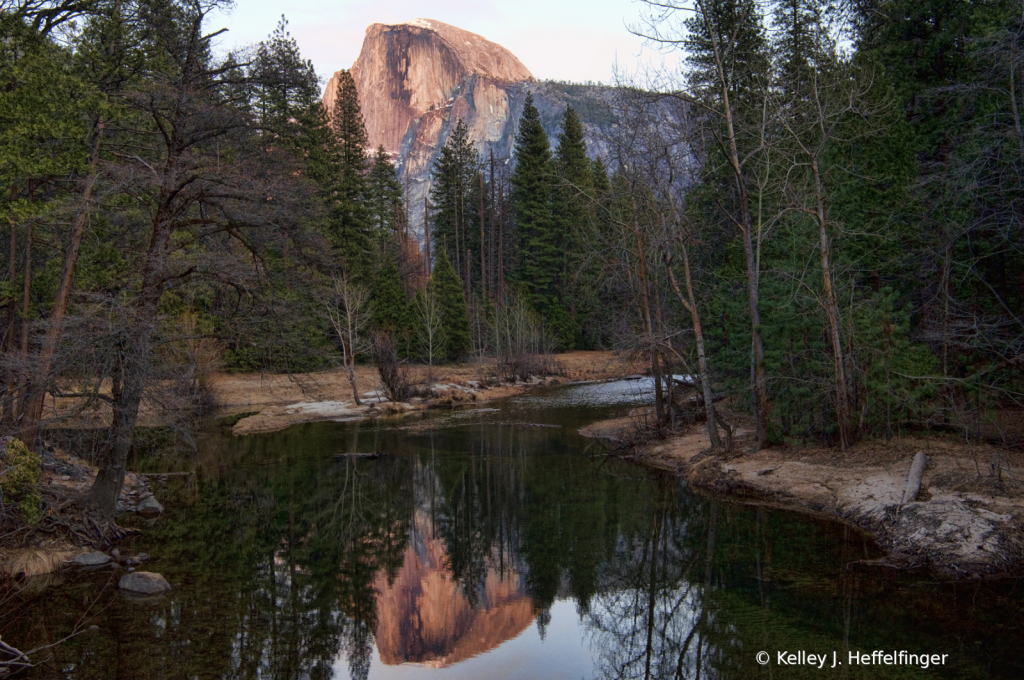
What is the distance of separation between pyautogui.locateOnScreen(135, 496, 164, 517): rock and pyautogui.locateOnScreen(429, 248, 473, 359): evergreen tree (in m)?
26.1

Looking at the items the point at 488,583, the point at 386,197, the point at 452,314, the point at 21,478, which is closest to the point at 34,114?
the point at 21,478

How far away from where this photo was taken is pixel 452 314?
41750mm

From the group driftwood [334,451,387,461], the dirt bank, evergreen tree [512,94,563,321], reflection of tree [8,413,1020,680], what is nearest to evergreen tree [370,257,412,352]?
the dirt bank

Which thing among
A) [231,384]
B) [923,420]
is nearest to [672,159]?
[923,420]

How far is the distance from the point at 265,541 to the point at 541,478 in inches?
262

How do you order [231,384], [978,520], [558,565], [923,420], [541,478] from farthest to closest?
[231,384], [541,478], [923,420], [558,565], [978,520]

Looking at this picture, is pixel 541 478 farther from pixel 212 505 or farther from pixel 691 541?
pixel 212 505

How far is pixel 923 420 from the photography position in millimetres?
13547

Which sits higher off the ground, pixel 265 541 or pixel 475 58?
pixel 475 58

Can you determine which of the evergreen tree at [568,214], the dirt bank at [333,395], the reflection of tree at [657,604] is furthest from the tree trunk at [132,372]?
the evergreen tree at [568,214]

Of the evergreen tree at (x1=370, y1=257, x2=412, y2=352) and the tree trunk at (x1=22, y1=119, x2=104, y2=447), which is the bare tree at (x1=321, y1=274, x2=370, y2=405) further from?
the tree trunk at (x1=22, y1=119, x2=104, y2=447)

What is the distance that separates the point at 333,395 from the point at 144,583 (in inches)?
882

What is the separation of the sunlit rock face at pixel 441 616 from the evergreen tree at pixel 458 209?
4437 cm

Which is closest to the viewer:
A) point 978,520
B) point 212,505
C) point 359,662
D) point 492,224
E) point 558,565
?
point 359,662
